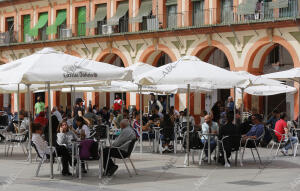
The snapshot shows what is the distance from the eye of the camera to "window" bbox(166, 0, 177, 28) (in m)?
32.8

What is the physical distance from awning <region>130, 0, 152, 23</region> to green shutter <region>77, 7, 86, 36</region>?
4662 mm

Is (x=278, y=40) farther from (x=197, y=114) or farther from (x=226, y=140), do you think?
(x=226, y=140)

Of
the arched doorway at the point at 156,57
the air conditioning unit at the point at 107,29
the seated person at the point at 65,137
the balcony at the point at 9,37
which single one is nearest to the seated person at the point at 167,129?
the seated person at the point at 65,137

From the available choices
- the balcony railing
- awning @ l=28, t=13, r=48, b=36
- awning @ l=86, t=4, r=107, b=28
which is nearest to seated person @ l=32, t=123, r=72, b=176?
the balcony railing

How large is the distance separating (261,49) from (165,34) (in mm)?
5714

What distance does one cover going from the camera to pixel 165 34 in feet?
107

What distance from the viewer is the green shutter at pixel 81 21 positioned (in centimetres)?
3762

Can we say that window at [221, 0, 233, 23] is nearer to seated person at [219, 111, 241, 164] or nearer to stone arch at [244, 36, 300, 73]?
stone arch at [244, 36, 300, 73]

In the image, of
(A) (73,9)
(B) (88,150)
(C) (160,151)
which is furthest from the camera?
(A) (73,9)

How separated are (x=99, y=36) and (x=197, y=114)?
7717mm

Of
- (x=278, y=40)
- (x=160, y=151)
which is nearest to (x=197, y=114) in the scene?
(x=278, y=40)

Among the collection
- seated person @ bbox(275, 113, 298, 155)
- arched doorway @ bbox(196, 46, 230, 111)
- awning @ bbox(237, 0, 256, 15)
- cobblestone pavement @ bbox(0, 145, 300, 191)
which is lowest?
cobblestone pavement @ bbox(0, 145, 300, 191)

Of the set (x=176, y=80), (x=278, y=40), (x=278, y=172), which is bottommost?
(x=278, y=172)

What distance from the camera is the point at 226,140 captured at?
13820 mm
